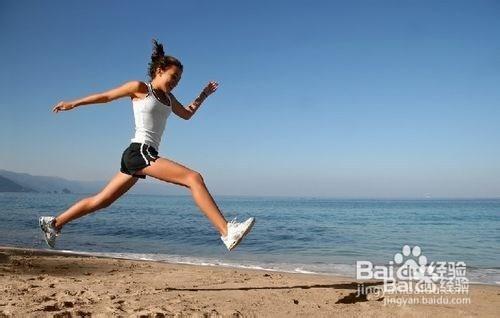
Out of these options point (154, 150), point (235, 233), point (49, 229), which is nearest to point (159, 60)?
point (154, 150)

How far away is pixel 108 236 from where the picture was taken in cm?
1571

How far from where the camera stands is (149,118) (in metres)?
3.81

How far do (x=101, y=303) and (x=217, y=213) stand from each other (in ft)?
4.96

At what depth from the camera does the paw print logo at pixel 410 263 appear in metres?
7.66

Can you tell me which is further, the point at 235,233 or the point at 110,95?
the point at 110,95

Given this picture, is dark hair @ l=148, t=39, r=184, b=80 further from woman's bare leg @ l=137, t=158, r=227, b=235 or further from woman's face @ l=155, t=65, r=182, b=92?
woman's bare leg @ l=137, t=158, r=227, b=235

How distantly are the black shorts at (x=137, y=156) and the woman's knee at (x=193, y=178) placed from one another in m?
0.37

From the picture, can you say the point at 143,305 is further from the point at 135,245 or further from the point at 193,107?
the point at 135,245

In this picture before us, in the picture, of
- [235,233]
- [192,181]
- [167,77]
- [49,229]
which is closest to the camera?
[235,233]

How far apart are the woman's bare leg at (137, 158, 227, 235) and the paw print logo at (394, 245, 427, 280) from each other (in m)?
4.73

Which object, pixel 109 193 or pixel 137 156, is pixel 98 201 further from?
pixel 137 156

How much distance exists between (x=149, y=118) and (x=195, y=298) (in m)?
2.01

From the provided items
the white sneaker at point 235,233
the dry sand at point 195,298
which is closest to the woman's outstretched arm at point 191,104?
the white sneaker at point 235,233

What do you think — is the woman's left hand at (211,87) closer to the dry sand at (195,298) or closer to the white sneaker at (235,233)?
the white sneaker at (235,233)
